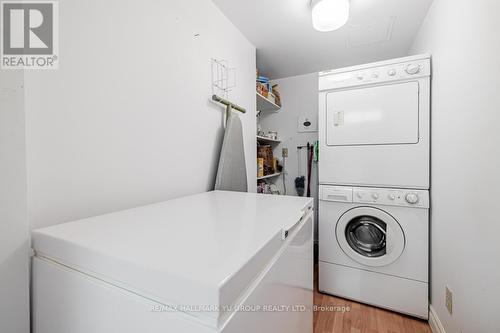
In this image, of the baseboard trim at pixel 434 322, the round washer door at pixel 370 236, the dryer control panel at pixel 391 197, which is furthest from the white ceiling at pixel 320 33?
the baseboard trim at pixel 434 322

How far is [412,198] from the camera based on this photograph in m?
1.57

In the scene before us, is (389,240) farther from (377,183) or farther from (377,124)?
(377,124)

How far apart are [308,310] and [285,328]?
0.37 m

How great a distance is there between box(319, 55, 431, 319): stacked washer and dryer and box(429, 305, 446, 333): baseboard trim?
0.04m

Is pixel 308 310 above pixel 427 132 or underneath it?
underneath

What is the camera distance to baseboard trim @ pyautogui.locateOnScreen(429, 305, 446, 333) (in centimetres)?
136

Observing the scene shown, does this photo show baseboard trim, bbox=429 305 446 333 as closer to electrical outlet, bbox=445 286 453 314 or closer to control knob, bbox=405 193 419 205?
electrical outlet, bbox=445 286 453 314

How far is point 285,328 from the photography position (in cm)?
72

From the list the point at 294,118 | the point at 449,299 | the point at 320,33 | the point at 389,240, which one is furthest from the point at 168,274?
the point at 294,118

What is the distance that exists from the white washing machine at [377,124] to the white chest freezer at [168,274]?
1198 millimetres

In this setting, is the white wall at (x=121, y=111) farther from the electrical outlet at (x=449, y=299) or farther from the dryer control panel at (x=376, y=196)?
the electrical outlet at (x=449, y=299)

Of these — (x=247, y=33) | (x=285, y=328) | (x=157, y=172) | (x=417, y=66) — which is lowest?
(x=285, y=328)

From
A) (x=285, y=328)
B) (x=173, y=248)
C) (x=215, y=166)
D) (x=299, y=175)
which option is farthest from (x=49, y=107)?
(x=299, y=175)

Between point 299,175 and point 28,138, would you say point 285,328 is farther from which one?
point 299,175
